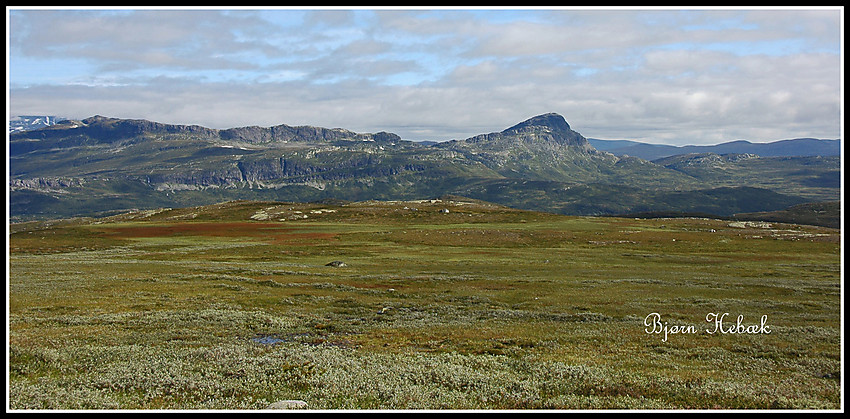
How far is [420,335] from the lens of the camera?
34.5 meters

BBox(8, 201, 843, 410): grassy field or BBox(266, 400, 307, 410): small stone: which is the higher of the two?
BBox(266, 400, 307, 410): small stone

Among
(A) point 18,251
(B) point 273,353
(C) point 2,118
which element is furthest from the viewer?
(A) point 18,251

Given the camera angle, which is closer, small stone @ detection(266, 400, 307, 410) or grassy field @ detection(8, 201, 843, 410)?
small stone @ detection(266, 400, 307, 410)

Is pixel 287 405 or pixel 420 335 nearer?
pixel 287 405

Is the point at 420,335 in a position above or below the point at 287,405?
below

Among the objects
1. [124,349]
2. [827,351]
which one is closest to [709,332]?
[827,351]

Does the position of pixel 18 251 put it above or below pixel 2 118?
below

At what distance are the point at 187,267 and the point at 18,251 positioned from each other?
173ft

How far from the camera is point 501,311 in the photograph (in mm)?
44344

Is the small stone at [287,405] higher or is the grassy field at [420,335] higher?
the small stone at [287,405]

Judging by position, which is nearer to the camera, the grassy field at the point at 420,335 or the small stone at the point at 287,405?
the small stone at the point at 287,405

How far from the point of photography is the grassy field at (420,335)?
2152 centimetres

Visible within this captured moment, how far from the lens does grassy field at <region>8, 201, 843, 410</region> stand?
21.5 meters

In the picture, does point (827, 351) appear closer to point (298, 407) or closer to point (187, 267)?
point (298, 407)
